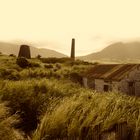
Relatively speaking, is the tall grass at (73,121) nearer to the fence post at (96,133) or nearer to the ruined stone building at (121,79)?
the fence post at (96,133)

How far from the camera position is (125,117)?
7590 millimetres

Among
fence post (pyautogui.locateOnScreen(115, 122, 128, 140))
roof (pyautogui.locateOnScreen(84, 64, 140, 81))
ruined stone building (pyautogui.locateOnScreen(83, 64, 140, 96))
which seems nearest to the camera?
fence post (pyautogui.locateOnScreen(115, 122, 128, 140))

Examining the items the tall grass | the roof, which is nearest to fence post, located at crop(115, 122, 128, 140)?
the tall grass

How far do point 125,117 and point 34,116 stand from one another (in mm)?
3492

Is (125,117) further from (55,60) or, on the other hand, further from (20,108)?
(55,60)

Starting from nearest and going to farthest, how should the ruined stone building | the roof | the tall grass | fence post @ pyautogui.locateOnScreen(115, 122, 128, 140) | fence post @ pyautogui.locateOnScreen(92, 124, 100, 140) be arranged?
1. fence post @ pyautogui.locateOnScreen(92, 124, 100, 140)
2. fence post @ pyautogui.locateOnScreen(115, 122, 128, 140)
3. the tall grass
4. the ruined stone building
5. the roof

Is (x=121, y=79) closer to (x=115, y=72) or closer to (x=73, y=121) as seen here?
(x=115, y=72)

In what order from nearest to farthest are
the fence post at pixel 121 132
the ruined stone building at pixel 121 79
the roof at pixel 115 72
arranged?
the fence post at pixel 121 132 → the ruined stone building at pixel 121 79 → the roof at pixel 115 72

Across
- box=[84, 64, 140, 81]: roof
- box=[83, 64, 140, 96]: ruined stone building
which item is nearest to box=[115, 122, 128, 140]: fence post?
box=[83, 64, 140, 96]: ruined stone building

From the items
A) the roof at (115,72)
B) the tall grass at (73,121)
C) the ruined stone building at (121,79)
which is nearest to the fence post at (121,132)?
the tall grass at (73,121)

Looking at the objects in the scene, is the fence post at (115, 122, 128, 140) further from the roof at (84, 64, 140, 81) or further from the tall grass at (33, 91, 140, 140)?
the roof at (84, 64, 140, 81)

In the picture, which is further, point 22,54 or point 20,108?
point 22,54

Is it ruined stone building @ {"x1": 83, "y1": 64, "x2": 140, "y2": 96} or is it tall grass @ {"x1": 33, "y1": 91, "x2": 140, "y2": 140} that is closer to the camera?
tall grass @ {"x1": 33, "y1": 91, "x2": 140, "y2": 140}

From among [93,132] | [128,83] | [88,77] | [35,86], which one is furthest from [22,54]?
[93,132]
